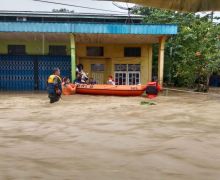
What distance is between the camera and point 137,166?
19.9 ft

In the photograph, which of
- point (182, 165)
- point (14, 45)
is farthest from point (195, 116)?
point (14, 45)

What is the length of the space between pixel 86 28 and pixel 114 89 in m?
3.34

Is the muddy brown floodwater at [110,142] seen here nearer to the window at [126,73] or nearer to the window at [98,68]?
the window at [126,73]

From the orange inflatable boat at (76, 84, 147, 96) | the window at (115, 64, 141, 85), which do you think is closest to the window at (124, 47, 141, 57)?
the window at (115, 64, 141, 85)

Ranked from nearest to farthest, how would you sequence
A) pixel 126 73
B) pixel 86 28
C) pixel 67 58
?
1. pixel 86 28
2. pixel 67 58
3. pixel 126 73

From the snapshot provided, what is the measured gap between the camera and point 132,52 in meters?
24.7

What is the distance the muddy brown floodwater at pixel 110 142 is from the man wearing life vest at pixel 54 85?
3.33 feet

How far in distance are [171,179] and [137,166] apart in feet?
2.77

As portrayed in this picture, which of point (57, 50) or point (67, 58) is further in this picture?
point (57, 50)

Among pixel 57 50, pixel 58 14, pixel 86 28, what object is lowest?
pixel 57 50

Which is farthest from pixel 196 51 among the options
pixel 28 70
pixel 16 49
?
pixel 16 49

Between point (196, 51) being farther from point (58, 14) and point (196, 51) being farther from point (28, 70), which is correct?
point (58, 14)

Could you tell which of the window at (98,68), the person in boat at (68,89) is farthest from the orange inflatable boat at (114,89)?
the window at (98,68)

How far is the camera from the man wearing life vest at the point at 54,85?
615 inches
